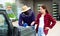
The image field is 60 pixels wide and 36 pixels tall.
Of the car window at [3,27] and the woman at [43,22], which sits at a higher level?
the car window at [3,27]

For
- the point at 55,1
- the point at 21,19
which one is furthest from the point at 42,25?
the point at 55,1

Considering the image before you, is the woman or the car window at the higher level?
the car window

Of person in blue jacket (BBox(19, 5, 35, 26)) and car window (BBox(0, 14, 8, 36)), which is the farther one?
person in blue jacket (BBox(19, 5, 35, 26))

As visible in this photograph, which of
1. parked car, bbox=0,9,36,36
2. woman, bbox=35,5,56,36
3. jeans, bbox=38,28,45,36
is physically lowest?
jeans, bbox=38,28,45,36

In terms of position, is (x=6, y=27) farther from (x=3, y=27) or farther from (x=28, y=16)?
(x=28, y=16)

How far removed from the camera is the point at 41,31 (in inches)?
287

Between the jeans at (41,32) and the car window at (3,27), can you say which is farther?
the jeans at (41,32)

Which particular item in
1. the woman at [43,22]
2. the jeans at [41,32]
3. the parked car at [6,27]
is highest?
the parked car at [6,27]

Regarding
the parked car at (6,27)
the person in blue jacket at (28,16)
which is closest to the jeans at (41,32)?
the person in blue jacket at (28,16)

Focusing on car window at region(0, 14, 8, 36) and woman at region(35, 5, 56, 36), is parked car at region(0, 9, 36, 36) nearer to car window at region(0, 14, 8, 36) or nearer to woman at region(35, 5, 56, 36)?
car window at region(0, 14, 8, 36)

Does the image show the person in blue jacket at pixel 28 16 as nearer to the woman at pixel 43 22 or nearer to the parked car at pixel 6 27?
the woman at pixel 43 22

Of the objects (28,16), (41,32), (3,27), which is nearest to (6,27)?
(3,27)

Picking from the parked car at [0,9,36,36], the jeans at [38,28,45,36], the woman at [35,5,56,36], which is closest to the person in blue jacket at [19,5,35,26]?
the woman at [35,5,56,36]

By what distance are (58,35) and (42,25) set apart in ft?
12.0
